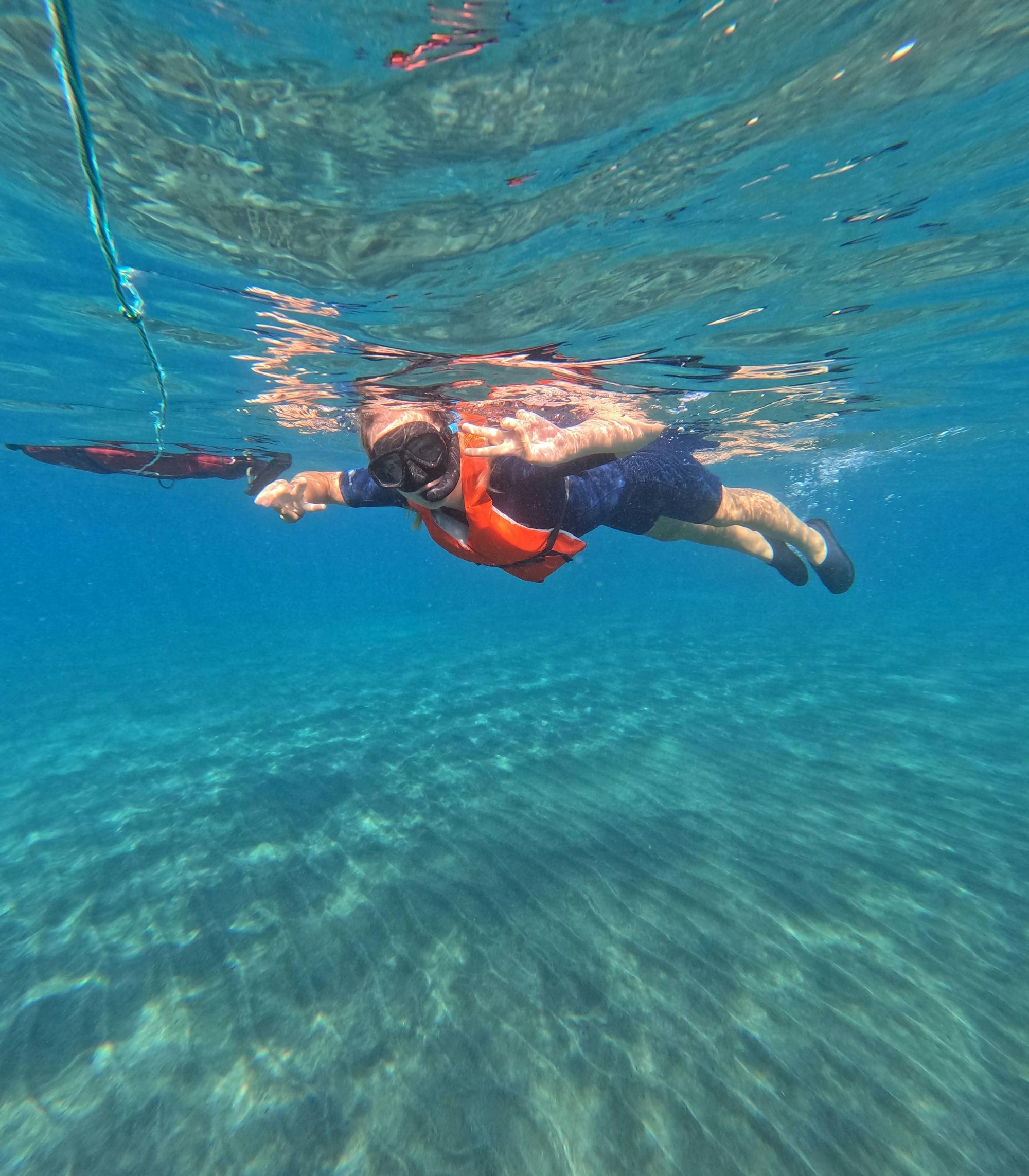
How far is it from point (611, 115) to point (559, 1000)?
8.40 meters

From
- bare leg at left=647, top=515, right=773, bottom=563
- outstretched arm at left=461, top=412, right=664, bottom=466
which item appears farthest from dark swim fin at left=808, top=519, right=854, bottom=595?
outstretched arm at left=461, top=412, right=664, bottom=466

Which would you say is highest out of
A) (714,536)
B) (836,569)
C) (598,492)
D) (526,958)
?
(598,492)

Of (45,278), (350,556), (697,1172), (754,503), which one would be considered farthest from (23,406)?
(350,556)

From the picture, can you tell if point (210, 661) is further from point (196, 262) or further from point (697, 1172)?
point (697, 1172)

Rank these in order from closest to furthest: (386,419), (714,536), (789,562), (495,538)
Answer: (386,419), (495,538), (714,536), (789,562)

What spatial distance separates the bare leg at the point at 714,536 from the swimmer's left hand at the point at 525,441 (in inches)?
119

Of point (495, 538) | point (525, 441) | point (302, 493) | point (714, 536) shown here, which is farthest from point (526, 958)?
point (714, 536)

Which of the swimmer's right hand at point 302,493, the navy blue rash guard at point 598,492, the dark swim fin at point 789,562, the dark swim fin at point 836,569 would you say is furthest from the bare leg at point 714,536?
the swimmer's right hand at point 302,493

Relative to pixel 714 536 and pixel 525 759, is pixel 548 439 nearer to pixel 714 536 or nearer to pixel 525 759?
pixel 714 536

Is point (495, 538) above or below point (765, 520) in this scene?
above

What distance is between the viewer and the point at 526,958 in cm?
514

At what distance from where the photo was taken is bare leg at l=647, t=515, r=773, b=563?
7195mm

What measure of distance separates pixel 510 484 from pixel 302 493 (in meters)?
2.38

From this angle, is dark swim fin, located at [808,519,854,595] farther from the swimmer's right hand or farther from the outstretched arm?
the swimmer's right hand
